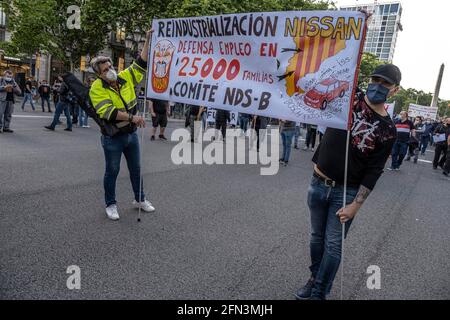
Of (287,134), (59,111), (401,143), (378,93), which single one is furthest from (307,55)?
(59,111)

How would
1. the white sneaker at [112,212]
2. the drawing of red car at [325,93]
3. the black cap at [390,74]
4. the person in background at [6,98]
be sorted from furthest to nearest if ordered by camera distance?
the person in background at [6,98] → the white sneaker at [112,212] → the drawing of red car at [325,93] → the black cap at [390,74]

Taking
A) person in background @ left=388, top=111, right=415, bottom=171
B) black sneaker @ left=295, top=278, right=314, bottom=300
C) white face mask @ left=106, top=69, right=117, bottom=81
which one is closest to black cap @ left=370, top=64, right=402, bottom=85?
black sneaker @ left=295, top=278, right=314, bottom=300

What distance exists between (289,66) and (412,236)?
3.44 m

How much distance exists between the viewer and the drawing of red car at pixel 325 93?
8.97ft

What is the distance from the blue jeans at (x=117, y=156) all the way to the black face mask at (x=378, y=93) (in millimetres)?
2870

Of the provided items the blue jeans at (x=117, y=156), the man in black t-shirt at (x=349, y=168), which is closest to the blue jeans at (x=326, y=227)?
the man in black t-shirt at (x=349, y=168)

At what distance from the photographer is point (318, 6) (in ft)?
109

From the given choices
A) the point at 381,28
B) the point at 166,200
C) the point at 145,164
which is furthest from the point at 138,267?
the point at 381,28

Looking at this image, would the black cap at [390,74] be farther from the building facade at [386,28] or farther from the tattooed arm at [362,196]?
the building facade at [386,28]

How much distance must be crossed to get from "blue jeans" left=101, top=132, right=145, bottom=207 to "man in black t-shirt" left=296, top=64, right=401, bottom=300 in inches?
96.3

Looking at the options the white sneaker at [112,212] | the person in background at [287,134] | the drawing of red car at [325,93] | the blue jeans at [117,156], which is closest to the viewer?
the drawing of red car at [325,93]

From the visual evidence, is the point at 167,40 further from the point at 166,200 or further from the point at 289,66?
the point at 166,200

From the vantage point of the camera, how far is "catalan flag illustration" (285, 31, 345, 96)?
2.79 m

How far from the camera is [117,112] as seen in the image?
13.4 feet
